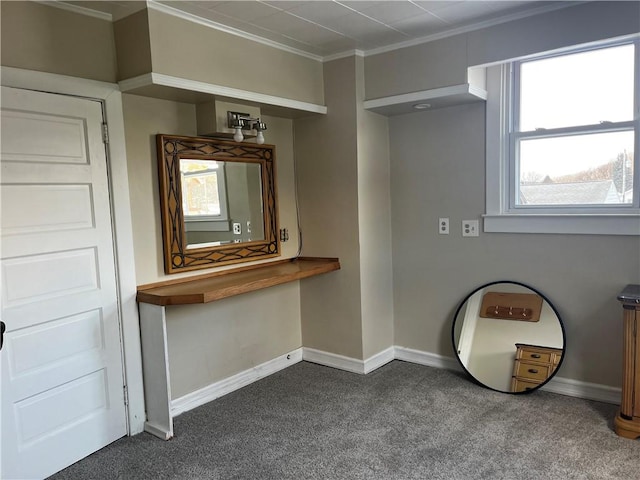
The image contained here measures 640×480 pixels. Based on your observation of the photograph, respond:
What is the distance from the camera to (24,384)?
2.27 m

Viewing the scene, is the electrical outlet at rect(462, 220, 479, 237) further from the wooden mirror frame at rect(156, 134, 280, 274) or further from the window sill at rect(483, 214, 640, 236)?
the wooden mirror frame at rect(156, 134, 280, 274)

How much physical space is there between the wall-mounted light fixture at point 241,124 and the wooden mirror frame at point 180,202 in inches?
7.6

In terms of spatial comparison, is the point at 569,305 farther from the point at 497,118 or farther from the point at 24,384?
the point at 24,384

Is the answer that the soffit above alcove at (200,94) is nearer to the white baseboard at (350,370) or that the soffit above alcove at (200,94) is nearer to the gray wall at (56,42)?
the gray wall at (56,42)

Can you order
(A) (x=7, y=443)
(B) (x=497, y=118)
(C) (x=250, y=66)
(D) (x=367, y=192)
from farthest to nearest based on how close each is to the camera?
1. (D) (x=367, y=192)
2. (B) (x=497, y=118)
3. (C) (x=250, y=66)
4. (A) (x=7, y=443)

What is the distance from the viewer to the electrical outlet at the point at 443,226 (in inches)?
136

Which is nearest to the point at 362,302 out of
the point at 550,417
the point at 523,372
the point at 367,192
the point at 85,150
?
the point at 367,192

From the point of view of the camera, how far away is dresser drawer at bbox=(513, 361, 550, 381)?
9.98ft

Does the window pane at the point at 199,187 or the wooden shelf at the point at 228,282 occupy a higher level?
the window pane at the point at 199,187

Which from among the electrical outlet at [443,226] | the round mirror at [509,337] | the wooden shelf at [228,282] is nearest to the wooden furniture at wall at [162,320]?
the wooden shelf at [228,282]

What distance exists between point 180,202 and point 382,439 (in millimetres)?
1721

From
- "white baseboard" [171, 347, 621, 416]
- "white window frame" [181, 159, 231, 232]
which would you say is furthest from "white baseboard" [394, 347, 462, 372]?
"white window frame" [181, 159, 231, 232]

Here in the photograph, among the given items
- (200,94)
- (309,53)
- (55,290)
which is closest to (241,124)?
(200,94)

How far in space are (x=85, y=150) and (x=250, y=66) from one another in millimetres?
1069
